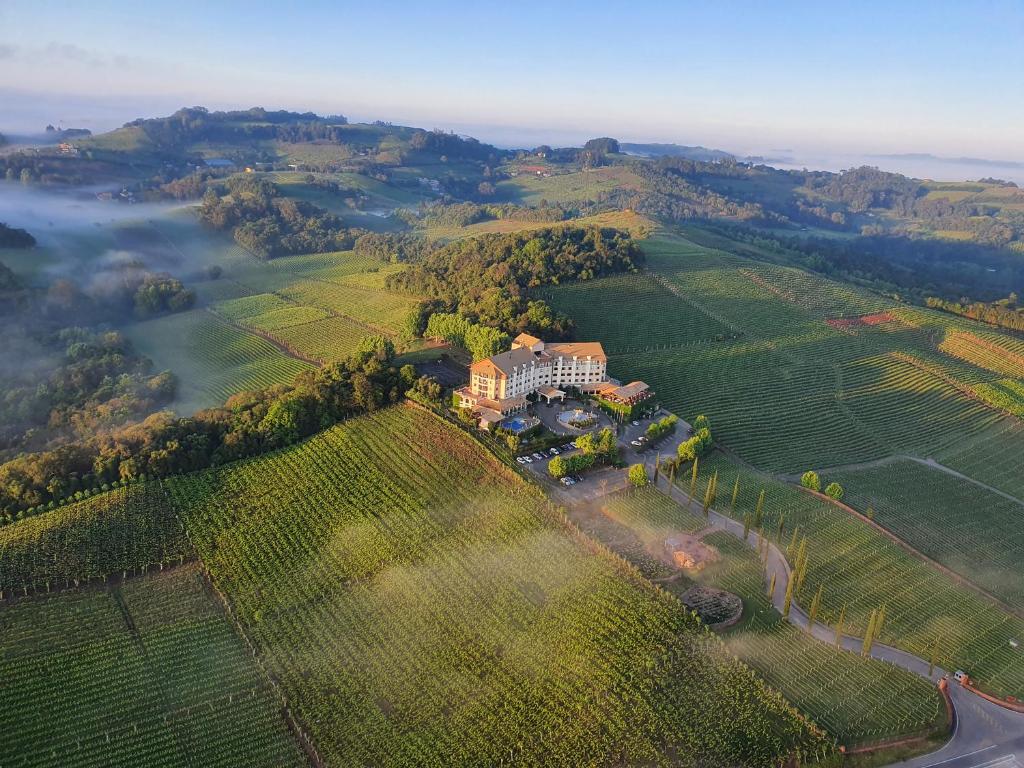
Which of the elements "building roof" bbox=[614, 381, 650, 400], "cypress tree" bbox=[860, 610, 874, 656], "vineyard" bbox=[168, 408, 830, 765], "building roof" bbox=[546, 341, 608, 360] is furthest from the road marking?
"building roof" bbox=[546, 341, 608, 360]

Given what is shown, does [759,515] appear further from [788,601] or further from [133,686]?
[133,686]

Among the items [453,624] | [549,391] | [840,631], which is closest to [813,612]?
[840,631]

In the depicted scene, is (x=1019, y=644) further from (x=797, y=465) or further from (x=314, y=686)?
(x=314, y=686)

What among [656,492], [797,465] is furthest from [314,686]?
[797,465]

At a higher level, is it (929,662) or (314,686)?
(929,662)

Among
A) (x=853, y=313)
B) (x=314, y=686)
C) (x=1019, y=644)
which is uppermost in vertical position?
(x=853, y=313)

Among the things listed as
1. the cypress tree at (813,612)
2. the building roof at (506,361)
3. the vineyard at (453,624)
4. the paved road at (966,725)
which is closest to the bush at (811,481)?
the paved road at (966,725)

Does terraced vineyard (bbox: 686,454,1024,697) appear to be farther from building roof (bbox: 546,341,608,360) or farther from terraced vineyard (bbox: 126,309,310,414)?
A: terraced vineyard (bbox: 126,309,310,414)
